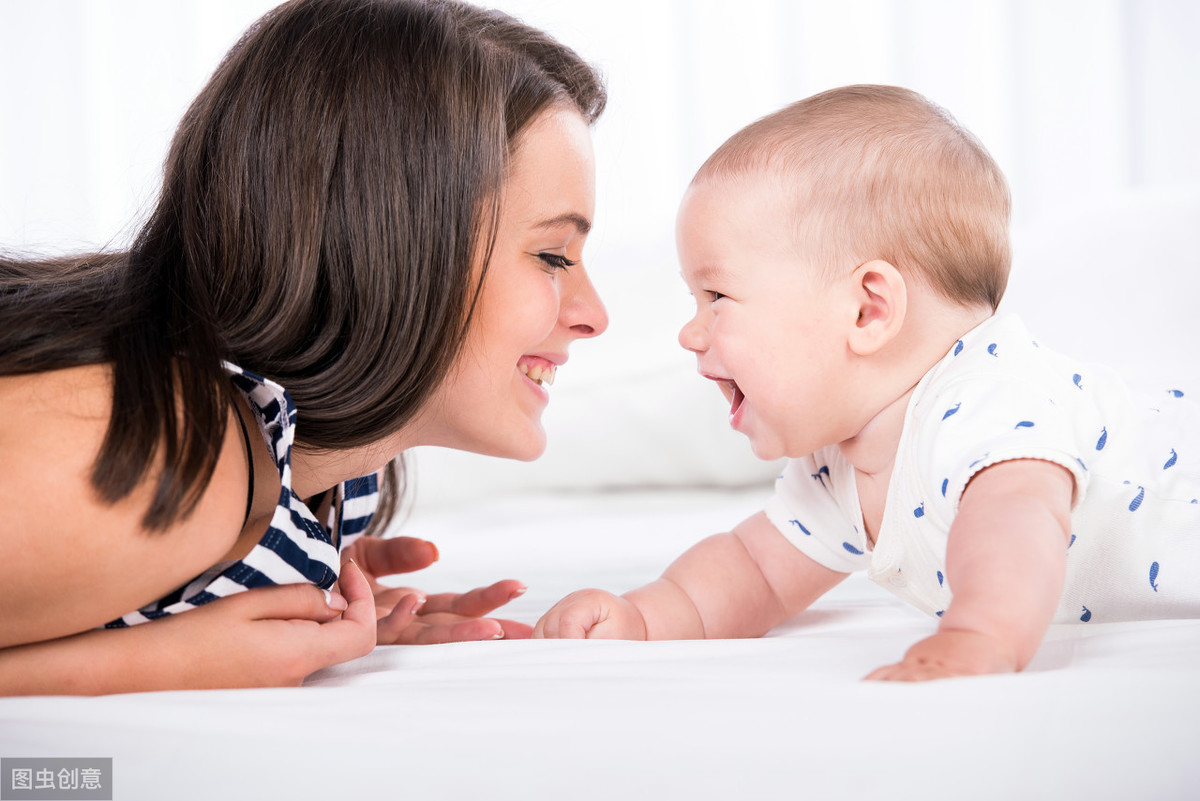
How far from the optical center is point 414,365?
936 mm

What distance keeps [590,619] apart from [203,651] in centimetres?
35

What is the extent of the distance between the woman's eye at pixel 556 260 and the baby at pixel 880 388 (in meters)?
0.13

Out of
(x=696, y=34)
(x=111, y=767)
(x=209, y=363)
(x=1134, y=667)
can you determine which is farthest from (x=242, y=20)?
(x=1134, y=667)

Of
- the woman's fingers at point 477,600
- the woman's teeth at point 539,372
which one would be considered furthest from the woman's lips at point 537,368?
the woman's fingers at point 477,600

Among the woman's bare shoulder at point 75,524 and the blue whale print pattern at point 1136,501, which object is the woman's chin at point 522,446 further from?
the blue whale print pattern at point 1136,501

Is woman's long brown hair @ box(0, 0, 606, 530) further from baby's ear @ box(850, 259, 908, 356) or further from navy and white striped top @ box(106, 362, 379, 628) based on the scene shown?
baby's ear @ box(850, 259, 908, 356)

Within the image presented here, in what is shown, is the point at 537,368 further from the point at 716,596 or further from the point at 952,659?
the point at 952,659

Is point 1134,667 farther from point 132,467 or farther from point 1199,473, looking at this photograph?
point 132,467

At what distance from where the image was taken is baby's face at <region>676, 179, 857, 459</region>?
99 cm

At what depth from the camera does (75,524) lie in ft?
2.33

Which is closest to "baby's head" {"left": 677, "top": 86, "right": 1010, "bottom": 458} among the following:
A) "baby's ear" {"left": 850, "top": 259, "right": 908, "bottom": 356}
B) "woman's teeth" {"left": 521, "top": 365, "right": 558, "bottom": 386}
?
"baby's ear" {"left": 850, "top": 259, "right": 908, "bottom": 356}

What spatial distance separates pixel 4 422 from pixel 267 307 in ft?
0.79

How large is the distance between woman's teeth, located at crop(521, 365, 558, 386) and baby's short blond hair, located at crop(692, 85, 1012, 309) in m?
0.31

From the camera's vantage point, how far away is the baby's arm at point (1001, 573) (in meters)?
0.63
